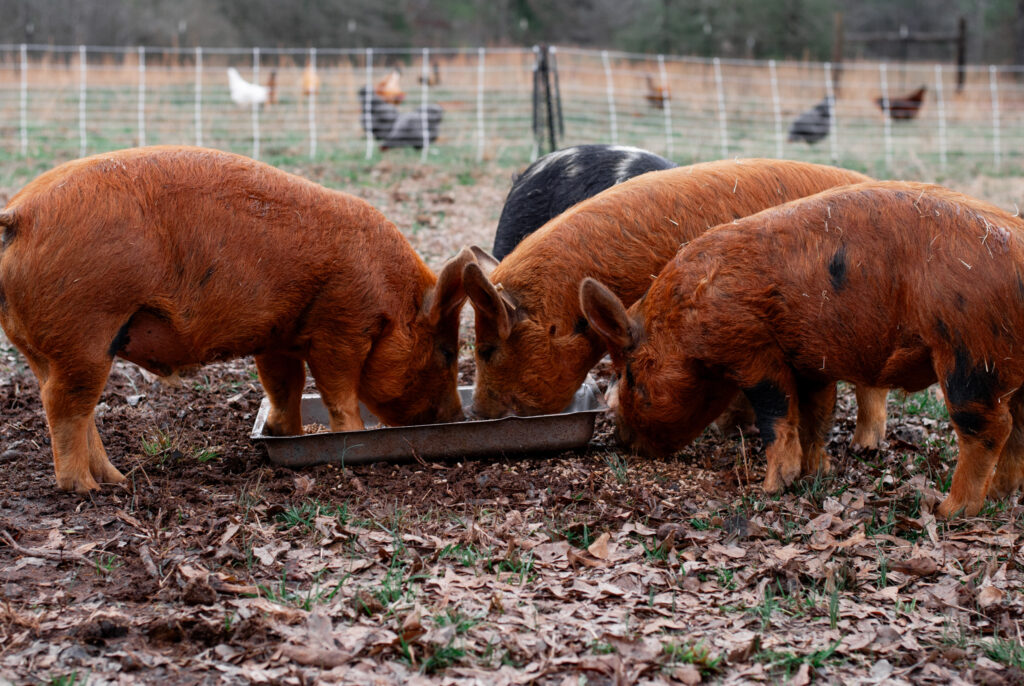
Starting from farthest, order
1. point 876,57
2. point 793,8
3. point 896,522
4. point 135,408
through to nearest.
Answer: point 876,57
point 793,8
point 135,408
point 896,522

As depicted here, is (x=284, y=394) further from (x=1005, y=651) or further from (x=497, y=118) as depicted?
(x=497, y=118)

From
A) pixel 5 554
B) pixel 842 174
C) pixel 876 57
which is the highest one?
pixel 876 57

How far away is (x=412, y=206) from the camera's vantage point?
11.9 metres

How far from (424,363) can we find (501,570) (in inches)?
68.0

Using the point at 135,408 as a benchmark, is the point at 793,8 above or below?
above

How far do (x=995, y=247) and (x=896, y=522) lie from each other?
127 centimetres

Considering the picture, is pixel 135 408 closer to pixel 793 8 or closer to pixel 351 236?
pixel 351 236

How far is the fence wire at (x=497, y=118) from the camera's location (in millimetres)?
16688

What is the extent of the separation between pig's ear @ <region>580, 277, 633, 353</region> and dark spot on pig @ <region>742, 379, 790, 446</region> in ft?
2.18

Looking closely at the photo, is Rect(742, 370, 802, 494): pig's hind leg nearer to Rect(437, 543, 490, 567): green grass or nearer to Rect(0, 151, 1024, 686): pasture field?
Rect(0, 151, 1024, 686): pasture field

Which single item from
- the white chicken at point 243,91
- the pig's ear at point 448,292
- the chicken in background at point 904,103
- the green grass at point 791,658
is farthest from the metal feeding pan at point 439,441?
the chicken in background at point 904,103

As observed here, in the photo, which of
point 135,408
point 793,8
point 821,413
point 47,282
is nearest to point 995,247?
point 821,413

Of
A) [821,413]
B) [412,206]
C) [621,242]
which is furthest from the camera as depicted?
[412,206]

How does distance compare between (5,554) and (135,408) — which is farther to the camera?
(135,408)
